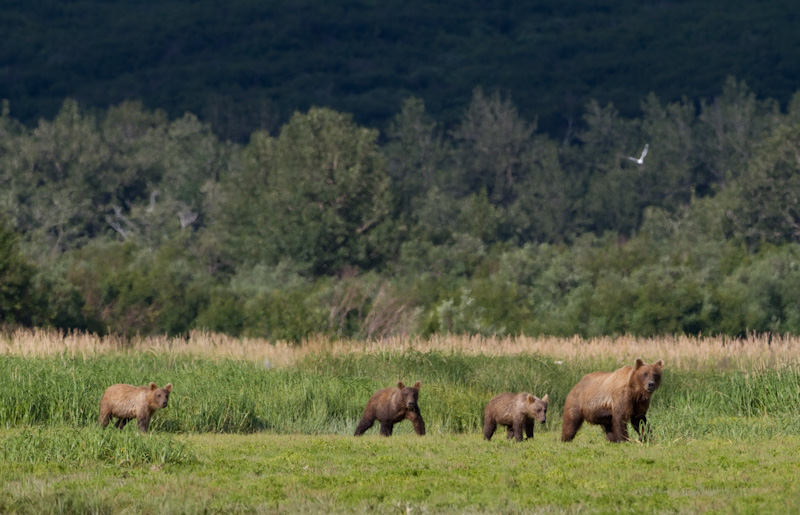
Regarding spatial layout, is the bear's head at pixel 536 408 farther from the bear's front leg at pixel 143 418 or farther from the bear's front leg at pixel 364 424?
the bear's front leg at pixel 143 418

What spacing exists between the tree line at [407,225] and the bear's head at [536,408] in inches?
937

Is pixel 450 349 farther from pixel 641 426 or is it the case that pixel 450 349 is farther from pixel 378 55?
pixel 378 55

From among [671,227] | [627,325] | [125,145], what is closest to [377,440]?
[627,325]

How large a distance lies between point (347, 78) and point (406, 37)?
17.5m

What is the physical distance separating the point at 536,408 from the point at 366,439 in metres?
2.31

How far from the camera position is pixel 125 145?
280ft

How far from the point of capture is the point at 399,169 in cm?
Result: 9156

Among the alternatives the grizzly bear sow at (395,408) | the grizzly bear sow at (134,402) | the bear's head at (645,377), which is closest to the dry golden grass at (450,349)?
the grizzly bear sow at (395,408)

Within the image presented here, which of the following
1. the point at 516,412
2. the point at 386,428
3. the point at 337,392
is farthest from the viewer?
the point at 337,392

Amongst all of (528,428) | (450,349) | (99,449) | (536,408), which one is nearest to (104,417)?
(99,449)

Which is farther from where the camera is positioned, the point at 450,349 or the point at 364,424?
the point at 450,349

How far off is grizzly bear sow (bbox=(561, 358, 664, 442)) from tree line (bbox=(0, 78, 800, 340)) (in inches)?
957

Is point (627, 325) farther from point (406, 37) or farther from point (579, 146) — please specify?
point (406, 37)

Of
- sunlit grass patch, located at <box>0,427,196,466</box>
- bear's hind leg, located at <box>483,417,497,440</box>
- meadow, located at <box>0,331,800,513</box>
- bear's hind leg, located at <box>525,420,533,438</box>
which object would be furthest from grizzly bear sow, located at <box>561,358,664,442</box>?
sunlit grass patch, located at <box>0,427,196,466</box>
